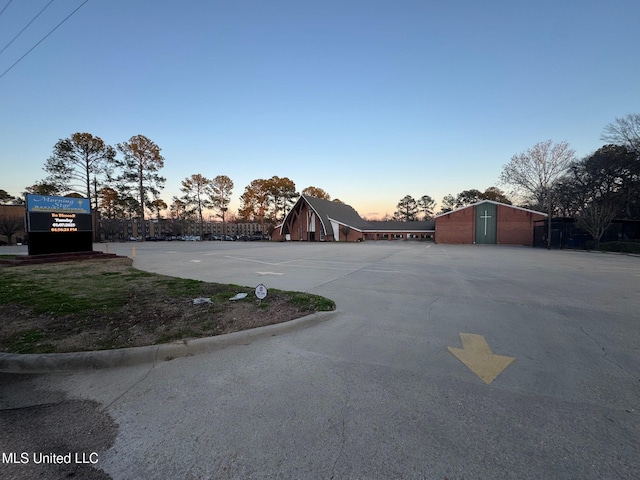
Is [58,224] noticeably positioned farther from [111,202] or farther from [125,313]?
[111,202]

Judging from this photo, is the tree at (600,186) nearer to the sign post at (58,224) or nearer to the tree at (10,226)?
the sign post at (58,224)

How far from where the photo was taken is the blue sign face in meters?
15.7

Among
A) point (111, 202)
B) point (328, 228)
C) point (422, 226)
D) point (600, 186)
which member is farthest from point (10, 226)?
point (600, 186)

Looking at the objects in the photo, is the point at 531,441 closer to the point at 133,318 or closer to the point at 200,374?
the point at 200,374

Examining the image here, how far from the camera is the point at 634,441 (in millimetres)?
2283

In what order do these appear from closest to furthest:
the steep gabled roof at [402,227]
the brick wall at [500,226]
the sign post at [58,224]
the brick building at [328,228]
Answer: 1. the sign post at [58,224]
2. the brick wall at [500,226]
3. the brick building at [328,228]
4. the steep gabled roof at [402,227]

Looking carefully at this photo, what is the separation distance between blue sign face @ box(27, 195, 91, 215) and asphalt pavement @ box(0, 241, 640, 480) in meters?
17.7

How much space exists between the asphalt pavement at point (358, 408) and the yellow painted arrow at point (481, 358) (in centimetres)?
2

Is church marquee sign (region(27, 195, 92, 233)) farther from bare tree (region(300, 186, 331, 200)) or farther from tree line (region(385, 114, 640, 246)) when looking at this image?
bare tree (region(300, 186, 331, 200))

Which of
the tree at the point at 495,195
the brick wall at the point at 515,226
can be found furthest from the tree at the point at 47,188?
the tree at the point at 495,195

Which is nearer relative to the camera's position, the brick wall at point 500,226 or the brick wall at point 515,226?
the brick wall at point 515,226

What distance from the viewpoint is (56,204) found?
1686cm

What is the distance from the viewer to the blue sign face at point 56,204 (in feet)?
51.6

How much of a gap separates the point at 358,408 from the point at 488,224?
158 feet
